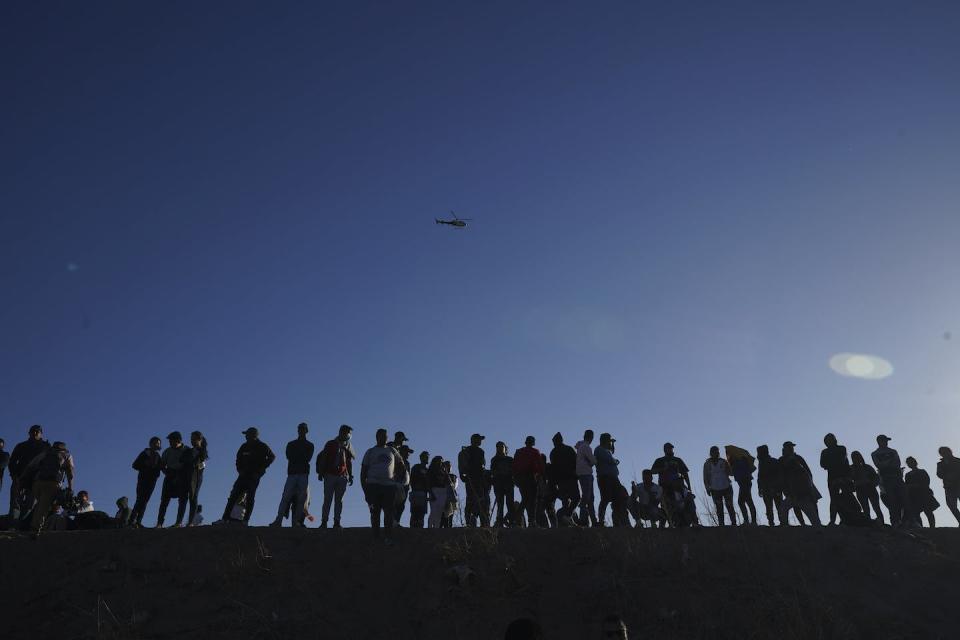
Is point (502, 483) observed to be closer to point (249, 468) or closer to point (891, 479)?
point (249, 468)

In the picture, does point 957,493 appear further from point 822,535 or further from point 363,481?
point 363,481

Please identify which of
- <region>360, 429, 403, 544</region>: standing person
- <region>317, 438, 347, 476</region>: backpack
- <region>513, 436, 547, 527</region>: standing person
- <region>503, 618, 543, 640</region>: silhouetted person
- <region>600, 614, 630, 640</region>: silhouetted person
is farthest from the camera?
<region>513, 436, 547, 527</region>: standing person

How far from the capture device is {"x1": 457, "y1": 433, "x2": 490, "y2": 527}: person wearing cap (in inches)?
481

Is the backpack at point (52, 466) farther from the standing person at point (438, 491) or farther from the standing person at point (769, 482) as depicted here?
the standing person at point (769, 482)

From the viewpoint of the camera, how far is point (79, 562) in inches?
409

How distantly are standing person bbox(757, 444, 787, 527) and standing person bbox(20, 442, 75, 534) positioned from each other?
12402 mm

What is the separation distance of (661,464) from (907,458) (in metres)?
5.60

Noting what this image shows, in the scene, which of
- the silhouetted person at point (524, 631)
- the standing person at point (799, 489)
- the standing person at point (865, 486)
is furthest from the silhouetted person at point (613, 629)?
the standing person at point (865, 486)

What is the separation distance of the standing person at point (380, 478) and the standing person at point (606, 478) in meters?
3.90

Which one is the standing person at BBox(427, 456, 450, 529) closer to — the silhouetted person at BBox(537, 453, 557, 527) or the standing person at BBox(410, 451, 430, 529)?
the standing person at BBox(410, 451, 430, 529)

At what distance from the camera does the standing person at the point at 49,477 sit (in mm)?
10805

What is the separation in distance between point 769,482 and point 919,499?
349 cm

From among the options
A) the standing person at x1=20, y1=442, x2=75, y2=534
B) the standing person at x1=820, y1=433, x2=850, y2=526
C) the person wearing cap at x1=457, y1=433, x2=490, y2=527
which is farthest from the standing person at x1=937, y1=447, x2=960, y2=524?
the standing person at x1=20, y1=442, x2=75, y2=534

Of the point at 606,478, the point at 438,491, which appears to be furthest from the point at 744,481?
the point at 438,491
